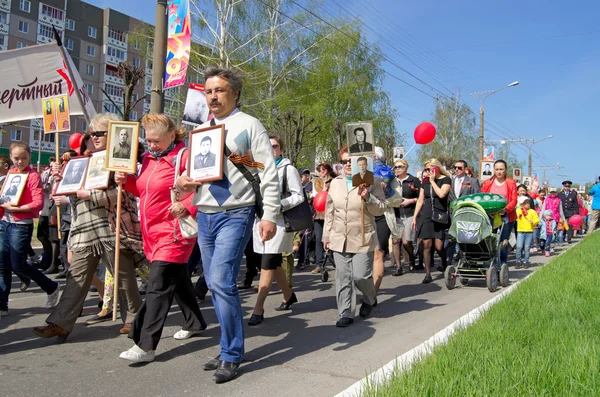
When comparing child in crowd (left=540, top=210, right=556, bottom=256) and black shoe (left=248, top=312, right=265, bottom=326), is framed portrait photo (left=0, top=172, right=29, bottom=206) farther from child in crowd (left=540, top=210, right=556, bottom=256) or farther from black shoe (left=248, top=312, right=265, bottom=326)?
child in crowd (left=540, top=210, right=556, bottom=256)

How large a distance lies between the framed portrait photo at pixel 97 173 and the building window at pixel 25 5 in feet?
199

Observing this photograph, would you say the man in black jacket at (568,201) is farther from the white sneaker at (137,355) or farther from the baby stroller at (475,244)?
the white sneaker at (137,355)

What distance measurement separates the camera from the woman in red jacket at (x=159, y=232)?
167 inches

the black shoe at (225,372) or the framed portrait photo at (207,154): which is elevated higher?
the framed portrait photo at (207,154)

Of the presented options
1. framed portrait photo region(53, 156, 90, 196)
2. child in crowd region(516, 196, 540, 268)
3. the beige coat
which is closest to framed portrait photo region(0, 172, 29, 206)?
framed portrait photo region(53, 156, 90, 196)

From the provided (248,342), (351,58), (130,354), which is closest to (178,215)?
(130,354)

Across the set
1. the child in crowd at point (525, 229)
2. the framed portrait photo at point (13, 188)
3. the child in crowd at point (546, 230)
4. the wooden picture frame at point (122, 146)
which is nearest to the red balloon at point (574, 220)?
the child in crowd at point (546, 230)

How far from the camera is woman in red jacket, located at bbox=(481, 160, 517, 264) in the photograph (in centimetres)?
929

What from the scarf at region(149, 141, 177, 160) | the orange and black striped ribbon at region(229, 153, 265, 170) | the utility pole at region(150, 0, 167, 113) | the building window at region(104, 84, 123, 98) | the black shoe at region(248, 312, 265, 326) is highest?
the building window at region(104, 84, 123, 98)

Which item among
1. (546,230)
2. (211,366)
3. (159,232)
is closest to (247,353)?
(211,366)

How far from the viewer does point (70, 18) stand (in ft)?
200

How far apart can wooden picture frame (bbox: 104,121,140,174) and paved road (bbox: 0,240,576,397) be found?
1579 millimetres

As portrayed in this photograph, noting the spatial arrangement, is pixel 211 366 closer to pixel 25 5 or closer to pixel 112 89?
pixel 25 5

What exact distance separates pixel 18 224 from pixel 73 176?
3.85 feet
